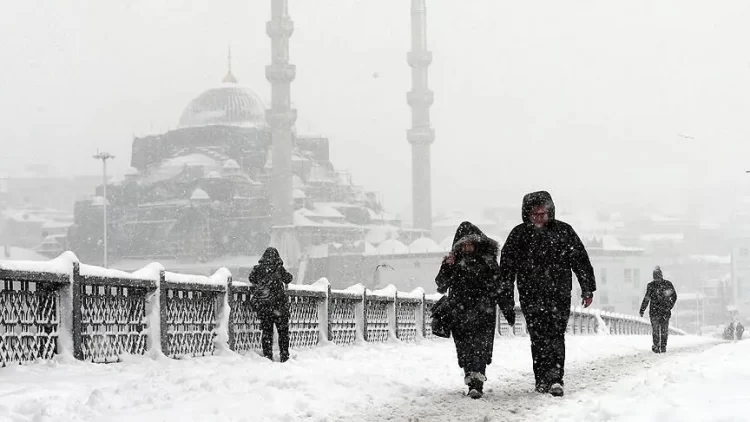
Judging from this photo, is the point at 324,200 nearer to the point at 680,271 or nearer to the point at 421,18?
the point at 421,18

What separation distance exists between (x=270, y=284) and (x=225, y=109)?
311 feet

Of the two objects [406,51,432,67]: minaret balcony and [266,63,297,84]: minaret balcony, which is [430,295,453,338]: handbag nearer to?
[266,63,297,84]: minaret balcony

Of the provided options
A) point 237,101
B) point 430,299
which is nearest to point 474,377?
point 430,299

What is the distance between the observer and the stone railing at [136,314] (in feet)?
22.9

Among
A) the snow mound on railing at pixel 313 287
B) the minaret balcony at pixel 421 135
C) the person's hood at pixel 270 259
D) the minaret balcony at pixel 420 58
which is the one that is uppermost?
the minaret balcony at pixel 420 58

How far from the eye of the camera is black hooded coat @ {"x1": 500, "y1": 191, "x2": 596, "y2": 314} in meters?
7.12

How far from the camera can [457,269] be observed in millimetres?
7344

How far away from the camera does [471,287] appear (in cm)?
730

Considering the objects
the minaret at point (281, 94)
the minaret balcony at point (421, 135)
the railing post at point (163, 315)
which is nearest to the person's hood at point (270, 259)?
the railing post at point (163, 315)

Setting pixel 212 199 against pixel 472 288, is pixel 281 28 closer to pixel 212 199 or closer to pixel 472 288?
pixel 212 199

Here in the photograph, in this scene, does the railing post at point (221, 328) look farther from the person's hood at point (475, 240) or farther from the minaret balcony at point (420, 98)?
the minaret balcony at point (420, 98)

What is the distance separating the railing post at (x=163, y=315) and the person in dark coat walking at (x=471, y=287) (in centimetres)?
267

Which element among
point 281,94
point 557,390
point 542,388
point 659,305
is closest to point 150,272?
point 542,388

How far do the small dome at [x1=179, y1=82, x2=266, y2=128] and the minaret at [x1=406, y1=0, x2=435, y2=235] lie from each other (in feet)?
54.6
